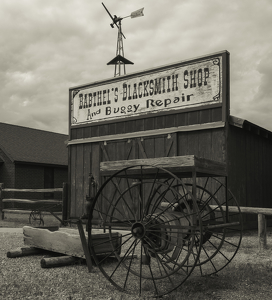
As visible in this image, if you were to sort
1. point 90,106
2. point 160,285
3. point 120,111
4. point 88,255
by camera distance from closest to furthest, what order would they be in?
point 160,285 → point 88,255 → point 120,111 → point 90,106

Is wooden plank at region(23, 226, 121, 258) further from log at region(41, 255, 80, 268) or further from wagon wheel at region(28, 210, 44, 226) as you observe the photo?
wagon wheel at region(28, 210, 44, 226)

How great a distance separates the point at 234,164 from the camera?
1084cm

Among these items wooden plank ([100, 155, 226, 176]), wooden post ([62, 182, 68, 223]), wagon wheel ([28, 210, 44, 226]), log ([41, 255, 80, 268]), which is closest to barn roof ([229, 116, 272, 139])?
wooden plank ([100, 155, 226, 176])

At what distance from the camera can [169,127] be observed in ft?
37.7

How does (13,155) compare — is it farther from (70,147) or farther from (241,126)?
(241,126)

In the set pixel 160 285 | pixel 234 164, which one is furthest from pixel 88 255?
pixel 234 164

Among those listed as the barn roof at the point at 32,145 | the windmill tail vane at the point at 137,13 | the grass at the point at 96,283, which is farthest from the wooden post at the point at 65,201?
the windmill tail vane at the point at 137,13

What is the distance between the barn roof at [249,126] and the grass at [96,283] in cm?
416

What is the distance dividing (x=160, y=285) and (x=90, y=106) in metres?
8.86

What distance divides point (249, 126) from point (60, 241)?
656 cm

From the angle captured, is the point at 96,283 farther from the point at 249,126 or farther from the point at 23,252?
the point at 249,126

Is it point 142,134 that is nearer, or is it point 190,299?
point 190,299

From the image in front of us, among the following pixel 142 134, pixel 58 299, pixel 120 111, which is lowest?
pixel 58 299

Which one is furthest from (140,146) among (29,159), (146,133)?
(29,159)
